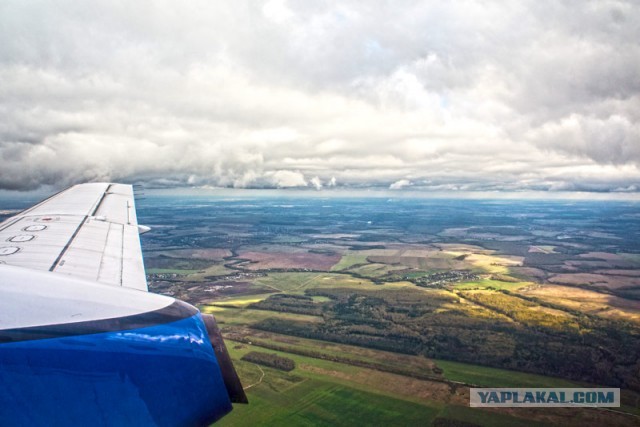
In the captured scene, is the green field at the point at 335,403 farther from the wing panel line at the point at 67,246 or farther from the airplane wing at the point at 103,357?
the airplane wing at the point at 103,357

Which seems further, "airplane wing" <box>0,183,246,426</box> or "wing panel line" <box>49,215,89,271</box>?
"wing panel line" <box>49,215,89,271</box>

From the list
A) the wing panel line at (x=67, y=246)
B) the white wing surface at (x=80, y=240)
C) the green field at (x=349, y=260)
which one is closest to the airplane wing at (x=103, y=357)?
the white wing surface at (x=80, y=240)

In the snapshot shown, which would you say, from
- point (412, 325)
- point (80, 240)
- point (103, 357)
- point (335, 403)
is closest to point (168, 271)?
point (412, 325)

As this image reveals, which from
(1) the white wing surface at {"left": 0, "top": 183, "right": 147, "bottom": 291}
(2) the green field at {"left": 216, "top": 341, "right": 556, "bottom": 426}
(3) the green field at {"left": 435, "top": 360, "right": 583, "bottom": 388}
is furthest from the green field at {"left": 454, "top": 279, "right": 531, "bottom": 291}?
(1) the white wing surface at {"left": 0, "top": 183, "right": 147, "bottom": 291}

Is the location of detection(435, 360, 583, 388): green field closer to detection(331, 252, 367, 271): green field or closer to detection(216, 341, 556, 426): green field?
detection(216, 341, 556, 426): green field

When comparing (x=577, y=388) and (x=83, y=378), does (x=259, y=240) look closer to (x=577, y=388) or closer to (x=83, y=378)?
(x=577, y=388)

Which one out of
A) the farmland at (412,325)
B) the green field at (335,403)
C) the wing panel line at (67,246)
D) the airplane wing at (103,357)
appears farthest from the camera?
the farmland at (412,325)

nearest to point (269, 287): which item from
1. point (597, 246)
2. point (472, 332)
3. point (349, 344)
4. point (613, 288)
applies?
point (349, 344)
